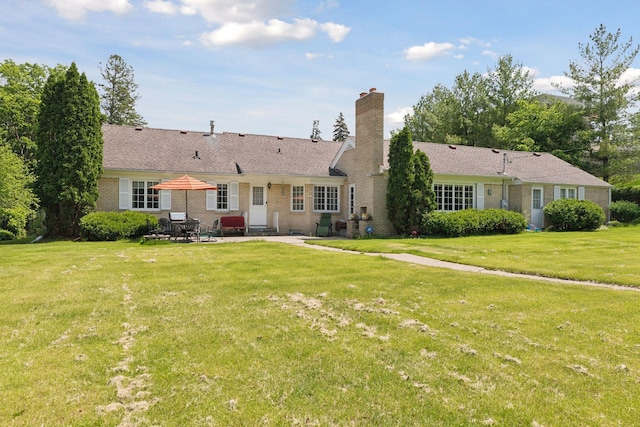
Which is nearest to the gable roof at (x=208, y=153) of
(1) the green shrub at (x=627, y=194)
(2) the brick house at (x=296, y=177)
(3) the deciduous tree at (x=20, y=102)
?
(2) the brick house at (x=296, y=177)

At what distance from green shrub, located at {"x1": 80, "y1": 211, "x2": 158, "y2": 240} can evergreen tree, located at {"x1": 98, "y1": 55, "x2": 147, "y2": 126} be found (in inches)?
1320

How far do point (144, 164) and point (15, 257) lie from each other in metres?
8.91

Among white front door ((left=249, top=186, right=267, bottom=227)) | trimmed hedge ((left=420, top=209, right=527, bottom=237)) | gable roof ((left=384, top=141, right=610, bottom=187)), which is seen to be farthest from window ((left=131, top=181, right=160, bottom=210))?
trimmed hedge ((left=420, top=209, right=527, bottom=237))

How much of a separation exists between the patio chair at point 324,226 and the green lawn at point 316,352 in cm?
1276

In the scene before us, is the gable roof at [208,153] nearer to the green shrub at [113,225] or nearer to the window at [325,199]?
the window at [325,199]

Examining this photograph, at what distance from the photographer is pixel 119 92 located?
47406mm

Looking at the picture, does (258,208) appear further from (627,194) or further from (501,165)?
(627,194)

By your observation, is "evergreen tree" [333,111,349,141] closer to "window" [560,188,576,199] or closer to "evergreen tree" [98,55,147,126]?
"evergreen tree" [98,55,147,126]

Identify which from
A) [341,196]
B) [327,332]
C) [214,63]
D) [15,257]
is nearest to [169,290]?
[327,332]

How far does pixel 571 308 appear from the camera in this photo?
612 centimetres

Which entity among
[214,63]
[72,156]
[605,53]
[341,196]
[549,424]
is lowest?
A: [549,424]

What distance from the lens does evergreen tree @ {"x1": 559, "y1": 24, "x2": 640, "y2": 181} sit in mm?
31797

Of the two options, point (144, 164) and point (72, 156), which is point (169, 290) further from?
point (144, 164)

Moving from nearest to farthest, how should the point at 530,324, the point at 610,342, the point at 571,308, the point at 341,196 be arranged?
1. the point at 610,342
2. the point at 530,324
3. the point at 571,308
4. the point at 341,196
